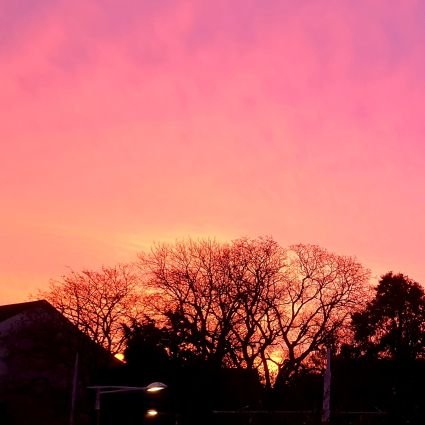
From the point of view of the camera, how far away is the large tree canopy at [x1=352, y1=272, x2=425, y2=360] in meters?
56.1

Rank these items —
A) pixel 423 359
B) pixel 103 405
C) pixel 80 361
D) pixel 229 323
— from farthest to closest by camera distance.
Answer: pixel 423 359 < pixel 229 323 < pixel 80 361 < pixel 103 405

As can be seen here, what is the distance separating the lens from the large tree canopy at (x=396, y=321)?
56125 millimetres

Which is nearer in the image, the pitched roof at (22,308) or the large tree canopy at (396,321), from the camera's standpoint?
the pitched roof at (22,308)

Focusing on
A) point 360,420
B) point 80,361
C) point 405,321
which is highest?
point 405,321

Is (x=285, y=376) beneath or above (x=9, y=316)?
beneath

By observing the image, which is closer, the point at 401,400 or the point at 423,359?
the point at 401,400

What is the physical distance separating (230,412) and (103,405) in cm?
698

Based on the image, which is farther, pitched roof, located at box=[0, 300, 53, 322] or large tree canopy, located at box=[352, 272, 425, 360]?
large tree canopy, located at box=[352, 272, 425, 360]

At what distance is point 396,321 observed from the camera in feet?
191

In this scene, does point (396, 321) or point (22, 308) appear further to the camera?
point (396, 321)

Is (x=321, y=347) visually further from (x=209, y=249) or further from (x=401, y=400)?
(x=401, y=400)

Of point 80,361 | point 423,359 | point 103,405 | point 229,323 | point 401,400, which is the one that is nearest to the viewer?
point 401,400

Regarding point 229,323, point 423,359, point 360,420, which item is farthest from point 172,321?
point 423,359

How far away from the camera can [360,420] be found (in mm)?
41875
